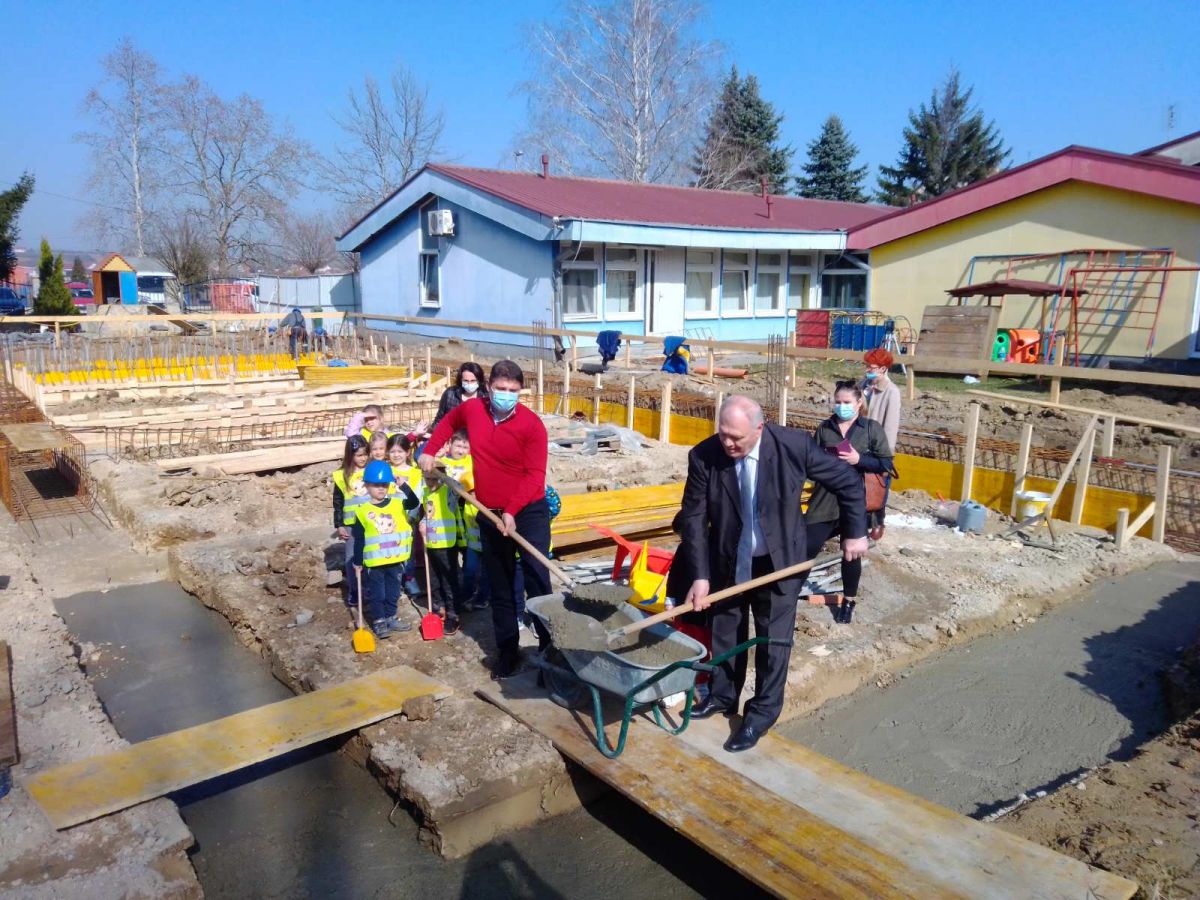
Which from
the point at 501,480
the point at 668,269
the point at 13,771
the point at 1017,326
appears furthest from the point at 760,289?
the point at 13,771

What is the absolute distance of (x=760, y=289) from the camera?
82.1ft

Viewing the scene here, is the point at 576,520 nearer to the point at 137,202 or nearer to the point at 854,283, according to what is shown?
the point at 854,283

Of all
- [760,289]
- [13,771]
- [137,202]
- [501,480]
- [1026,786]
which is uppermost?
[137,202]

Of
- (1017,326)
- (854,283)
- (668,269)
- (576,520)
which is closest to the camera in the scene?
(576,520)

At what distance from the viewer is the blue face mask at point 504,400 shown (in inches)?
192

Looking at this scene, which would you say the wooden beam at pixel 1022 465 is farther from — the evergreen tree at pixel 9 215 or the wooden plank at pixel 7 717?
the evergreen tree at pixel 9 215

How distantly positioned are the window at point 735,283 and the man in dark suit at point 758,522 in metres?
20.0

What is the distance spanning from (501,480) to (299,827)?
1.94m

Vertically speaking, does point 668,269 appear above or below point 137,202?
below

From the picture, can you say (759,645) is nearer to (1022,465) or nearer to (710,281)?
(1022,465)

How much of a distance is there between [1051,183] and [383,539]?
1727cm

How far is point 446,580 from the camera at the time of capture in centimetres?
632

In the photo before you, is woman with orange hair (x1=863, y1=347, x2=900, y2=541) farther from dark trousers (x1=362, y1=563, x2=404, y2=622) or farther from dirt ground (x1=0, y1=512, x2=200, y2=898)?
dirt ground (x1=0, y1=512, x2=200, y2=898)

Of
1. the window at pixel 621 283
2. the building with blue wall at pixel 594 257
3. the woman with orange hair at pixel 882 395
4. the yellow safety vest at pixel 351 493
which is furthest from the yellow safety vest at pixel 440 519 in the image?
the window at pixel 621 283
